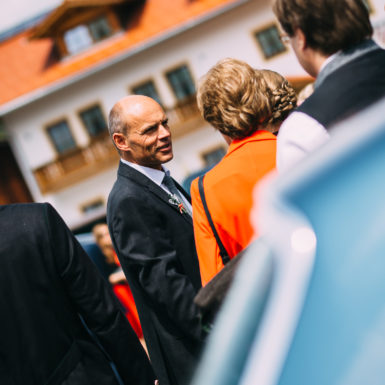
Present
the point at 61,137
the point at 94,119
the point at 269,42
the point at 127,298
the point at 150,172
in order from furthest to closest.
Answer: the point at 61,137
the point at 94,119
the point at 269,42
the point at 127,298
the point at 150,172

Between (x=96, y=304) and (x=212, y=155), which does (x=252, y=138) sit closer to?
(x=96, y=304)

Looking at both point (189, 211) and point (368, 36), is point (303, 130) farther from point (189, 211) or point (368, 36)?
point (189, 211)

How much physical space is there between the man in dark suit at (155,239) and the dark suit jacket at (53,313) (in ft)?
0.53

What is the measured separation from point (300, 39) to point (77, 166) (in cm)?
1932

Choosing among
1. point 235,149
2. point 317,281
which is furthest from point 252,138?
point 317,281

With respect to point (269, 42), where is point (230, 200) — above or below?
below

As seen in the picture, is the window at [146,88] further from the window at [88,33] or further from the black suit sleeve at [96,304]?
the black suit sleeve at [96,304]

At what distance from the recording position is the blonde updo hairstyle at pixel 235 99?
1.86 m

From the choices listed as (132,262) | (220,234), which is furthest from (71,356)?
(220,234)

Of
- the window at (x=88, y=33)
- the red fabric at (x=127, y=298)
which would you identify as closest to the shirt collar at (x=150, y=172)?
the red fabric at (x=127, y=298)

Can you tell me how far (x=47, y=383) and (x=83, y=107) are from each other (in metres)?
18.8

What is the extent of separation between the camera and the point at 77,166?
19875 millimetres

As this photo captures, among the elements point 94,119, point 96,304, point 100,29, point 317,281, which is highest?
point 100,29

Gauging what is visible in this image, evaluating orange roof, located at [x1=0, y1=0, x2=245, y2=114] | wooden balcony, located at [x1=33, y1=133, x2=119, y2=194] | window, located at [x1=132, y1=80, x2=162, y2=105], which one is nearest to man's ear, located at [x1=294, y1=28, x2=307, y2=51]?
orange roof, located at [x1=0, y1=0, x2=245, y2=114]
